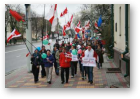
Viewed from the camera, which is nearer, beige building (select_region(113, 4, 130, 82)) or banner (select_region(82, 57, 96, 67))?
beige building (select_region(113, 4, 130, 82))

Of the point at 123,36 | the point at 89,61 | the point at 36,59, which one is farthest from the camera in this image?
the point at 123,36

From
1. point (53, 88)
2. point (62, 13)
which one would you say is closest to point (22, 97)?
point (53, 88)

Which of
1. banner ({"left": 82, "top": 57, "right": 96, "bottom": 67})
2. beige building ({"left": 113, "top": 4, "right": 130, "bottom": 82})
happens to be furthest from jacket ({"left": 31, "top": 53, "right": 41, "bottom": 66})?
beige building ({"left": 113, "top": 4, "right": 130, "bottom": 82})

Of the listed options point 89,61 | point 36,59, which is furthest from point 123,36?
point 36,59

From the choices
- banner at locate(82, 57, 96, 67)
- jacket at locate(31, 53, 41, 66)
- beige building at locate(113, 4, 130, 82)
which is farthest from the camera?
jacket at locate(31, 53, 41, 66)

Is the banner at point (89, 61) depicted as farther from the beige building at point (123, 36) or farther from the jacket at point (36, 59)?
the jacket at point (36, 59)

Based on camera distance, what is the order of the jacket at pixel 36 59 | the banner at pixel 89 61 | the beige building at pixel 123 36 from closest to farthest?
the beige building at pixel 123 36 → the banner at pixel 89 61 → the jacket at pixel 36 59

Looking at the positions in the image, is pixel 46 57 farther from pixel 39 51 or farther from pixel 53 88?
pixel 53 88

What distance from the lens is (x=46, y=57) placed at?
33.6 ft

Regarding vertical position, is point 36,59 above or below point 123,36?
below

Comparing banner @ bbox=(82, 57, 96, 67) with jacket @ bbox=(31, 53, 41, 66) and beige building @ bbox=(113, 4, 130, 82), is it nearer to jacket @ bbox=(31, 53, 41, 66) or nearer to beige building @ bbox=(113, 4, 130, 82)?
beige building @ bbox=(113, 4, 130, 82)

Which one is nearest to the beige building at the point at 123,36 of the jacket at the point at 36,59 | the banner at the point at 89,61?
the banner at the point at 89,61

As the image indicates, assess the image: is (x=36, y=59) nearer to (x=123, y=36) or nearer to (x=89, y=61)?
(x=89, y=61)

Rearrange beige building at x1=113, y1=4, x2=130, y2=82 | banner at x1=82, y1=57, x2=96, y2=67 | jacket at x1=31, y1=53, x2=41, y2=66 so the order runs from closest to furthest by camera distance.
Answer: beige building at x1=113, y1=4, x2=130, y2=82 < banner at x1=82, y1=57, x2=96, y2=67 < jacket at x1=31, y1=53, x2=41, y2=66
